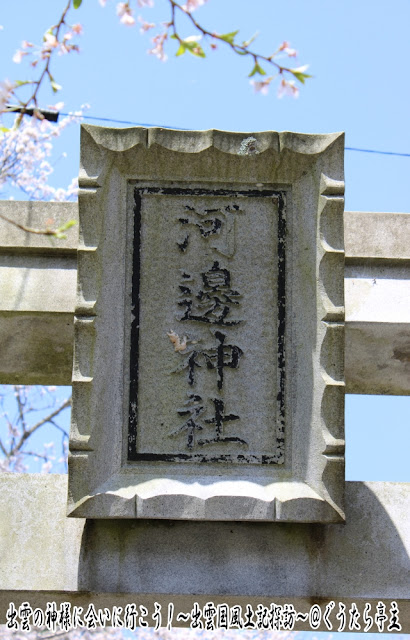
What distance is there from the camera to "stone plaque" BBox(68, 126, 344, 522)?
18.6 ft

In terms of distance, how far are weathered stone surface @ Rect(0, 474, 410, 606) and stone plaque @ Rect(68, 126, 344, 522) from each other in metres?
0.25

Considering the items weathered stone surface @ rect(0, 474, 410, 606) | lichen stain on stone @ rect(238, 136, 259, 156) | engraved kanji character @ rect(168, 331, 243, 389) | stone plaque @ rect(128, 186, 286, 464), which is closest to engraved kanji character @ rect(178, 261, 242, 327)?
stone plaque @ rect(128, 186, 286, 464)

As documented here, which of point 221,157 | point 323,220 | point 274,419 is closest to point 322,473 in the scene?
point 274,419

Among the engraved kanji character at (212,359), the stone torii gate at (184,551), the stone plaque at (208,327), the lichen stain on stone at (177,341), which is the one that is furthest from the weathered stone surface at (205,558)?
the lichen stain on stone at (177,341)

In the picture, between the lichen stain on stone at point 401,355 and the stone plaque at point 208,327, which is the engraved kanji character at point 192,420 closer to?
the stone plaque at point 208,327

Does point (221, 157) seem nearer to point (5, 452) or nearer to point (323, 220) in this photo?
point (323, 220)

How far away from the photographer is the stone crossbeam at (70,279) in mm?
6281

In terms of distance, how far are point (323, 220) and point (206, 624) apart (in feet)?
7.86

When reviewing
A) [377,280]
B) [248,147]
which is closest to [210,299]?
[248,147]

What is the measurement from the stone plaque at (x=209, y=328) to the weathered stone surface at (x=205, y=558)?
9.9 inches

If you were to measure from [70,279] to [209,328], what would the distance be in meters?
0.99

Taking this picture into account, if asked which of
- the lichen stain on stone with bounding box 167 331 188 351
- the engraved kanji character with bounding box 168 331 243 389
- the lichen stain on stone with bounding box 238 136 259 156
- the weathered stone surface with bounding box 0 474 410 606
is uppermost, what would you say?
the lichen stain on stone with bounding box 238 136 259 156

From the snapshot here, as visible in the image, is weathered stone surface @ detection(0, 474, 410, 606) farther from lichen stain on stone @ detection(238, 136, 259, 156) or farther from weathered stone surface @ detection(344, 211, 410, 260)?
lichen stain on stone @ detection(238, 136, 259, 156)

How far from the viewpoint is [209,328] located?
5.92 m
